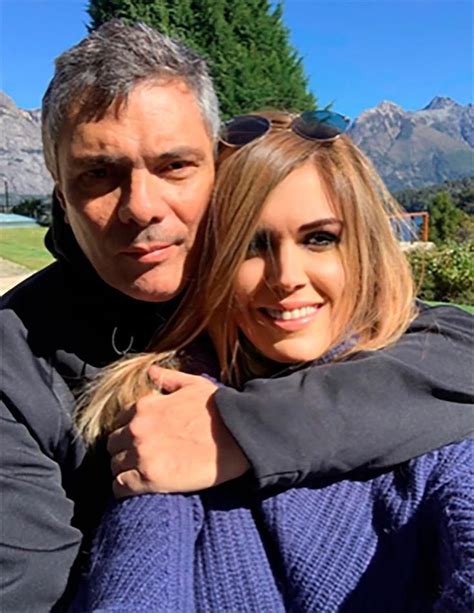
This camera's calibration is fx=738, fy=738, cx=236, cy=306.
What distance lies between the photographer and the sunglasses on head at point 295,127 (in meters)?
1.67

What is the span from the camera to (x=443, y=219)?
16.1 metres

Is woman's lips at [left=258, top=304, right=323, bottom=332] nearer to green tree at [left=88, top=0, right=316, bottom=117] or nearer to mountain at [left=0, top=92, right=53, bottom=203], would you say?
green tree at [left=88, top=0, right=316, bottom=117]

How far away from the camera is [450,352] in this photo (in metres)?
1.64

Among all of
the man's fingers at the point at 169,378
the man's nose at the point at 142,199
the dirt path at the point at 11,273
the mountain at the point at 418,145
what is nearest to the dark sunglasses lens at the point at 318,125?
the man's nose at the point at 142,199

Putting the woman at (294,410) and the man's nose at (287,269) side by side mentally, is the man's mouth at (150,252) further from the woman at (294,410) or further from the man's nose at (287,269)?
the man's nose at (287,269)

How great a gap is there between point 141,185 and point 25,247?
11.9 meters

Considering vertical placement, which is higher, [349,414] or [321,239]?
[321,239]

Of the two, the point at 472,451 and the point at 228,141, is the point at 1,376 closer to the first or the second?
the point at 228,141

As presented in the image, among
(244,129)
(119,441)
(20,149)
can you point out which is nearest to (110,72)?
(244,129)

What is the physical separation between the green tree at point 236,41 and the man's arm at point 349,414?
8.57 m

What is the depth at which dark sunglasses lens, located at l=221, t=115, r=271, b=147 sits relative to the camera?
1671 millimetres

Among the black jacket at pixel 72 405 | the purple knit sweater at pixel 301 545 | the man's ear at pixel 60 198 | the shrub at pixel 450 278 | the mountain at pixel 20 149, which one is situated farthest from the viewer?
the mountain at pixel 20 149

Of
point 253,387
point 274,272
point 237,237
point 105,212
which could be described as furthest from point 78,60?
point 253,387

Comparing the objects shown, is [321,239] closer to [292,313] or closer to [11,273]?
[292,313]
